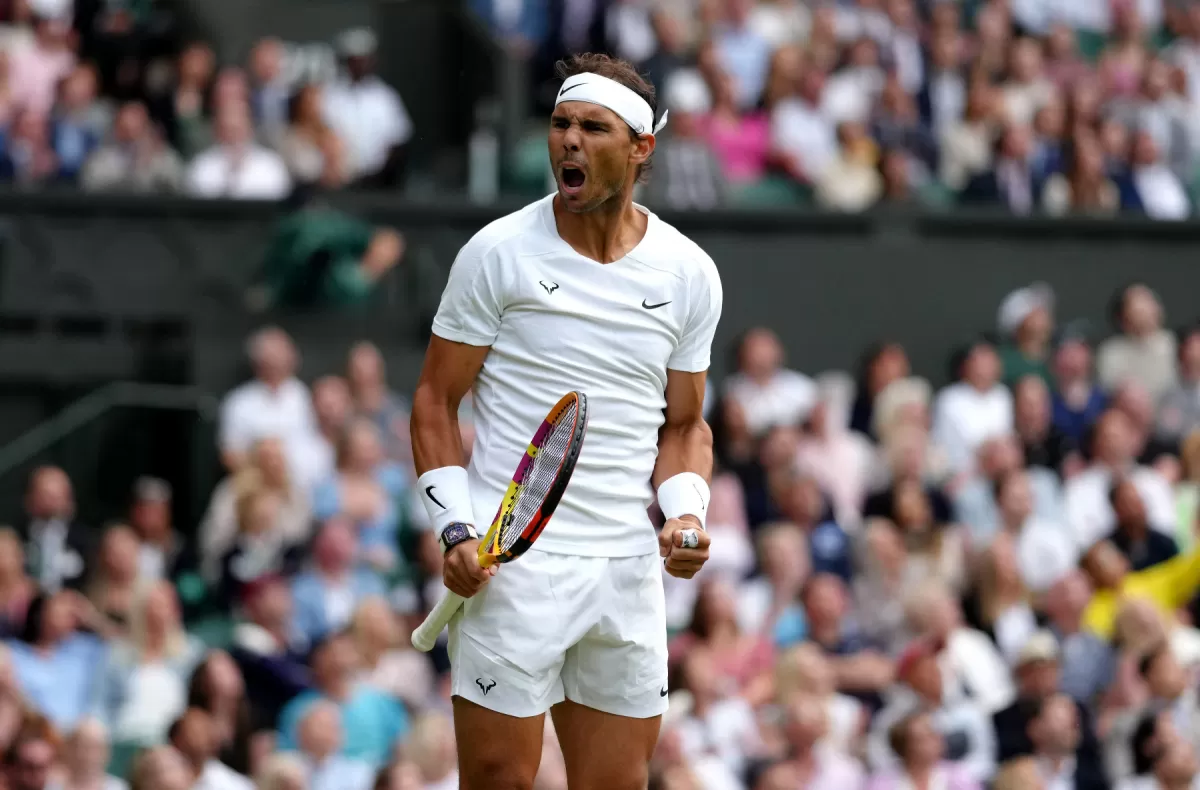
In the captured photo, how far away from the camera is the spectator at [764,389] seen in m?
12.6

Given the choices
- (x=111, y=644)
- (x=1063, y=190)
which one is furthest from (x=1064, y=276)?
(x=111, y=644)

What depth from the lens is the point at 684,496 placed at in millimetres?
5723

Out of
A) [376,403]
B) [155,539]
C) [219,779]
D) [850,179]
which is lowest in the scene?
[219,779]

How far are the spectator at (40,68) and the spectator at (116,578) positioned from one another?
3.90 meters

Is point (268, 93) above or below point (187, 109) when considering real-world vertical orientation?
above

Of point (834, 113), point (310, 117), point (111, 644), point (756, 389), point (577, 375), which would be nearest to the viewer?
point (577, 375)

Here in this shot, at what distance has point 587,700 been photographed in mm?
5688

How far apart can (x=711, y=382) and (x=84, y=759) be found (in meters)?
5.48

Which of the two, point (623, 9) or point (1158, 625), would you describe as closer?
point (1158, 625)

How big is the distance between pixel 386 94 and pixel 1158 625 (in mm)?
6590

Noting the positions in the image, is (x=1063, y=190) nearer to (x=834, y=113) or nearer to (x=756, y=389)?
(x=834, y=113)

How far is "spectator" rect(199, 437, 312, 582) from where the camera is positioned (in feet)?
36.1

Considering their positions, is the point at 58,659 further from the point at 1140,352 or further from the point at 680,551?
the point at 1140,352

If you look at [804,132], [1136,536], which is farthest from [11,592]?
[804,132]
